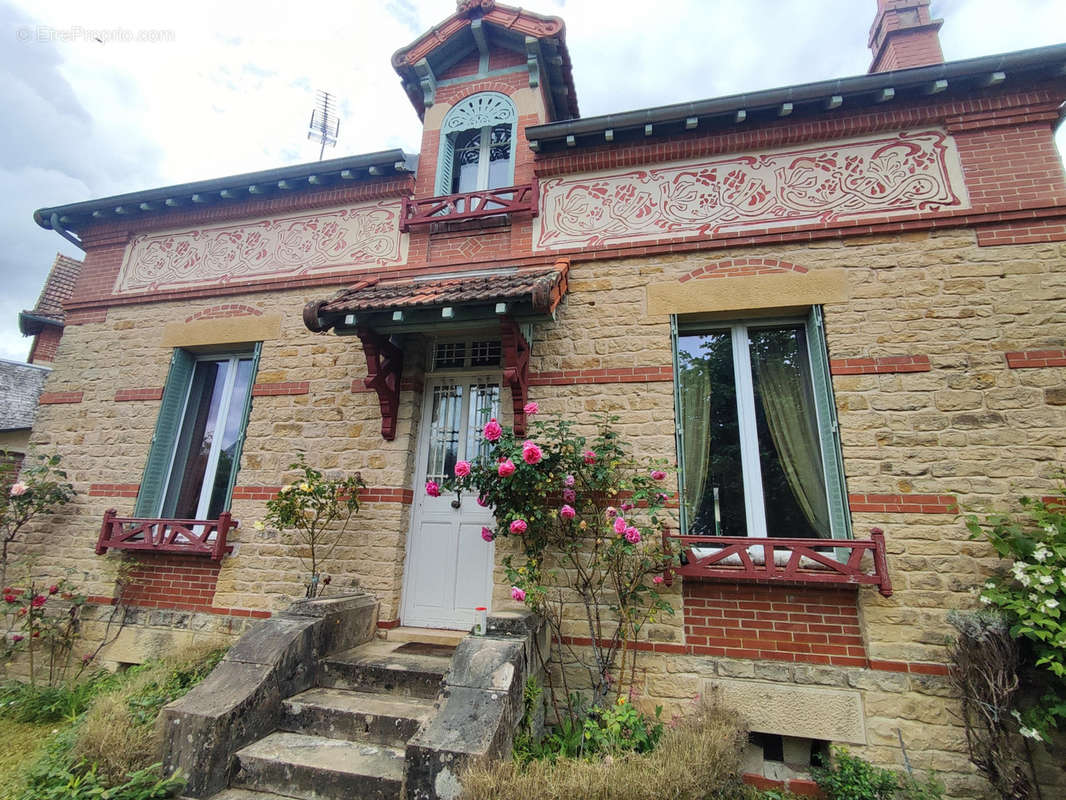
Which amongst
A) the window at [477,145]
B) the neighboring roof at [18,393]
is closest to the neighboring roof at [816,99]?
the window at [477,145]

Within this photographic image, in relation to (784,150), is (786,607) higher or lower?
lower

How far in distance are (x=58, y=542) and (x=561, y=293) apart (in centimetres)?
619

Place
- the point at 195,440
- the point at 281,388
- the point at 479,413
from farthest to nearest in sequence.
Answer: the point at 195,440
the point at 281,388
the point at 479,413

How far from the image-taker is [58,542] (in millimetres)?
5438

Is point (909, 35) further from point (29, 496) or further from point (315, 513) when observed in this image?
point (29, 496)

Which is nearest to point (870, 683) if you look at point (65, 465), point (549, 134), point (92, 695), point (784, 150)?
point (784, 150)

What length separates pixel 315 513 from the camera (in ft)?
16.0

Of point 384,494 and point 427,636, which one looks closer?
point 427,636

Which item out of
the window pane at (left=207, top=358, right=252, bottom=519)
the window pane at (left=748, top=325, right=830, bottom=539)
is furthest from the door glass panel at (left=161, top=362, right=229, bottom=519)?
the window pane at (left=748, top=325, right=830, bottom=539)

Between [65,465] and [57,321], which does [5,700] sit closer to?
[65,465]

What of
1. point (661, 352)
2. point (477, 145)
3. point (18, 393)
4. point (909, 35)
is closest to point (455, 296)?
point (661, 352)

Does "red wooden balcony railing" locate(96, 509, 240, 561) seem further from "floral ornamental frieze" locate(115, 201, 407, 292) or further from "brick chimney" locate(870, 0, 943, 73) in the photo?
"brick chimney" locate(870, 0, 943, 73)

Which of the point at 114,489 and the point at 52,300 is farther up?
the point at 52,300

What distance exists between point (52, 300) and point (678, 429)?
47.5ft
